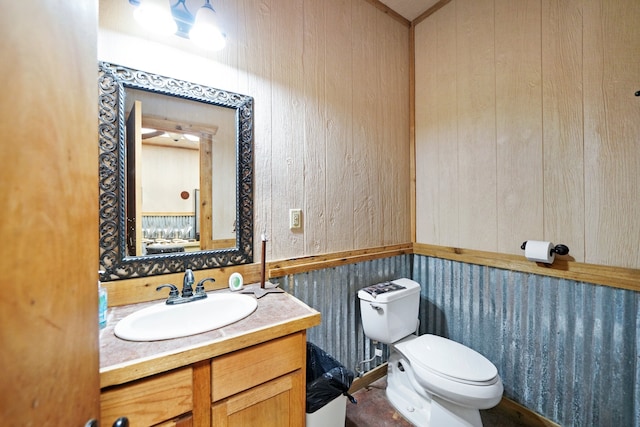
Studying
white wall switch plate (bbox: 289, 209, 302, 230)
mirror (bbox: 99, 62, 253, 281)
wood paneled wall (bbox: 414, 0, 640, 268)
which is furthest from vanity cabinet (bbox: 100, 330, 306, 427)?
wood paneled wall (bbox: 414, 0, 640, 268)

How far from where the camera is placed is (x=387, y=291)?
1.68m

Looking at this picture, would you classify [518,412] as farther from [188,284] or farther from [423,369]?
[188,284]

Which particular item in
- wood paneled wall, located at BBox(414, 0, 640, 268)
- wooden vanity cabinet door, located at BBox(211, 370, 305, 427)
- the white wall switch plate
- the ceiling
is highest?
the ceiling

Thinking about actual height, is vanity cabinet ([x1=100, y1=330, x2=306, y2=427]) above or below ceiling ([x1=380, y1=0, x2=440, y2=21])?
below

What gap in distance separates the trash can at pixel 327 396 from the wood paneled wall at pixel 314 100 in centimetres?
63

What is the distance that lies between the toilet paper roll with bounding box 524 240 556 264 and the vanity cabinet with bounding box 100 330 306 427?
4.34ft

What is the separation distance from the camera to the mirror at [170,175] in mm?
1067

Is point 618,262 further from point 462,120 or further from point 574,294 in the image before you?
point 462,120

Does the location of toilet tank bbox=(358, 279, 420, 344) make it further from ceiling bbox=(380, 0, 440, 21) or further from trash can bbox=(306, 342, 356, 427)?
ceiling bbox=(380, 0, 440, 21)

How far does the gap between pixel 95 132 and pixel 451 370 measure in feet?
5.50

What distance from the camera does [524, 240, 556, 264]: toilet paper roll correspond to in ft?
4.56

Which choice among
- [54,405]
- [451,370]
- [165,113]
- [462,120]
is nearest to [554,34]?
[462,120]

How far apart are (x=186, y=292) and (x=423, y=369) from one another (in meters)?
1.25

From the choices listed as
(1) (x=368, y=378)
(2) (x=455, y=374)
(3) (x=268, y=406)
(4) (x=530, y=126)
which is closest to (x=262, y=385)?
(3) (x=268, y=406)
